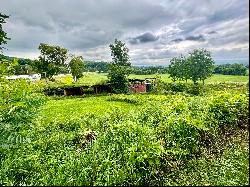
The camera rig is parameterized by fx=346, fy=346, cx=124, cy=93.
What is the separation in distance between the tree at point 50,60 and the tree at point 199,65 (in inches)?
1053

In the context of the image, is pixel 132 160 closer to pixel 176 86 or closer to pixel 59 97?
pixel 59 97

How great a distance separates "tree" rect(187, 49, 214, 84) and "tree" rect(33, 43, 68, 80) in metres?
26.8

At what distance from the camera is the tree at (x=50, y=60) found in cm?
5916

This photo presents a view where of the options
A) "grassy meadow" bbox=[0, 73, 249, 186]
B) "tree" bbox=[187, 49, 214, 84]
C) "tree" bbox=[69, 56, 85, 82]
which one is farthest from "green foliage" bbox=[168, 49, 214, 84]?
"grassy meadow" bbox=[0, 73, 249, 186]

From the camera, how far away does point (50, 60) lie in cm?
6141

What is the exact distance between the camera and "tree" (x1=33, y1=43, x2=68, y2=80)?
194ft

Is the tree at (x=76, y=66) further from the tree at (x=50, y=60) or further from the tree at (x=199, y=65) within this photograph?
the tree at (x=199, y=65)

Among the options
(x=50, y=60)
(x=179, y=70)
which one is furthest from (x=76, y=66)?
(x=179, y=70)

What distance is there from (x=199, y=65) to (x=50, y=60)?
31455mm

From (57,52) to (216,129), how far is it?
5417 cm

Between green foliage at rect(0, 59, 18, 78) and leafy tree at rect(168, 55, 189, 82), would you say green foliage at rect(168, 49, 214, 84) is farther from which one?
green foliage at rect(0, 59, 18, 78)

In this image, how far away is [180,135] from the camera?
8633mm

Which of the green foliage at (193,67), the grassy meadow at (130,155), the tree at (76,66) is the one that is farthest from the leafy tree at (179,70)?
the grassy meadow at (130,155)

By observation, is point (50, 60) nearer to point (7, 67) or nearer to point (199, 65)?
point (199, 65)
